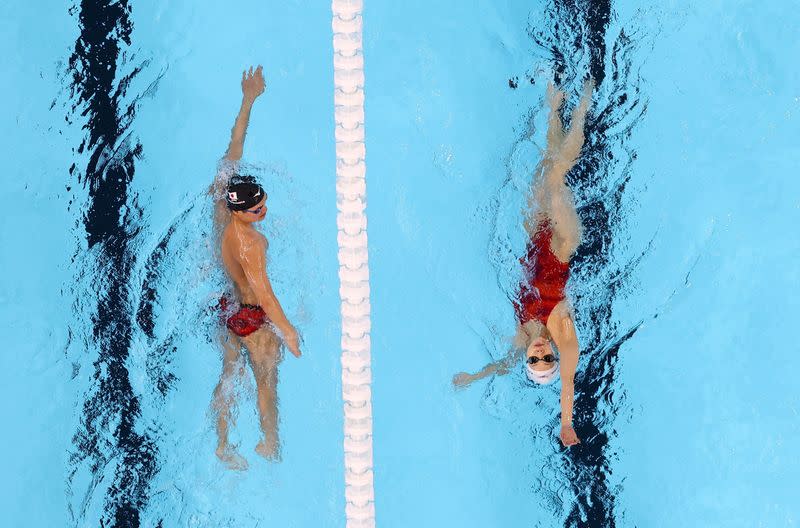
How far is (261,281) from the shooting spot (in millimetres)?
3801

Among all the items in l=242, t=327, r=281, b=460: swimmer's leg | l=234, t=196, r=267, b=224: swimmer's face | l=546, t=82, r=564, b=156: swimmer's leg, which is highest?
l=546, t=82, r=564, b=156: swimmer's leg

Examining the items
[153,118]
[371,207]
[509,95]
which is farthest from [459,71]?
[153,118]

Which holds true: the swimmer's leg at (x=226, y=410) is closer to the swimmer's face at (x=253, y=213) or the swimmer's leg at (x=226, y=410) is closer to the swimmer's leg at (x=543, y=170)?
the swimmer's face at (x=253, y=213)

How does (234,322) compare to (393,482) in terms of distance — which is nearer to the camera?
(234,322)

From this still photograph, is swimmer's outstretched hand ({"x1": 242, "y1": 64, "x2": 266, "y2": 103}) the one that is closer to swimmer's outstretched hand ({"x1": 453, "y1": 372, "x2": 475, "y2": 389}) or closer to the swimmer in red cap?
the swimmer in red cap

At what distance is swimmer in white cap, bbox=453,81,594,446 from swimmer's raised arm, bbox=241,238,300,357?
86 cm

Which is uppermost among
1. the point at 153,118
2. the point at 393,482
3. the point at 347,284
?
the point at 153,118

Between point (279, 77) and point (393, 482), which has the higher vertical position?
point (279, 77)

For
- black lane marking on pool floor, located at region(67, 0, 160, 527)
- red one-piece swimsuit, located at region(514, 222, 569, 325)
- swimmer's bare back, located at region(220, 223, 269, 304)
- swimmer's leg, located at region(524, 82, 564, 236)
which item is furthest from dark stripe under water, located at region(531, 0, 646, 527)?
black lane marking on pool floor, located at region(67, 0, 160, 527)

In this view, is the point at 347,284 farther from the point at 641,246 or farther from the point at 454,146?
the point at 641,246

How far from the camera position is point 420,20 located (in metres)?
4.64

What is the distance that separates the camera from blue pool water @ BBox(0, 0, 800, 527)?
14.7 ft

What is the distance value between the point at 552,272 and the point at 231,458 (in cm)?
148

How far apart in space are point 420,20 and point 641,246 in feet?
4.27
